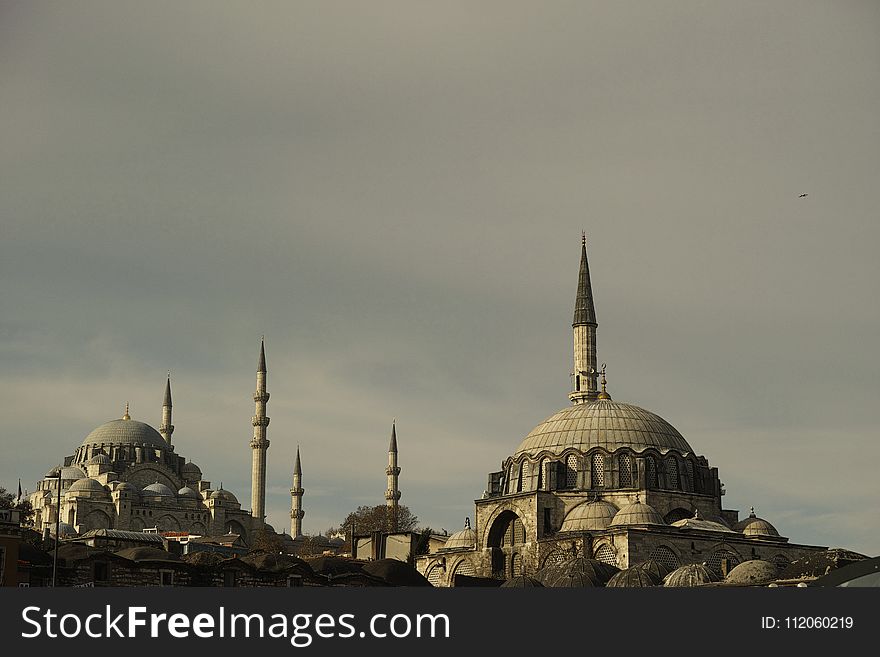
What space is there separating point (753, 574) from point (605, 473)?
1278 cm

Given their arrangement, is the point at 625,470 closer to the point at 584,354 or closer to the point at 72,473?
the point at 584,354

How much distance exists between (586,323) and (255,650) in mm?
47903

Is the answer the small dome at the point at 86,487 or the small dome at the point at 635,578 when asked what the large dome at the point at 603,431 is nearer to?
the small dome at the point at 635,578

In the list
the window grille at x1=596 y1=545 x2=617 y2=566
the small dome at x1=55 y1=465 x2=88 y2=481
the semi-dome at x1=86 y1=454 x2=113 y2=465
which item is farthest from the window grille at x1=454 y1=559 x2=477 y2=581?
the semi-dome at x1=86 y1=454 x2=113 y2=465

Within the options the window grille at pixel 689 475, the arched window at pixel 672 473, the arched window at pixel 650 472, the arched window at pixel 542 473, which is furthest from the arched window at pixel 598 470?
the window grille at pixel 689 475

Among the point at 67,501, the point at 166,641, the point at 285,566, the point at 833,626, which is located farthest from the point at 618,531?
the point at 67,501

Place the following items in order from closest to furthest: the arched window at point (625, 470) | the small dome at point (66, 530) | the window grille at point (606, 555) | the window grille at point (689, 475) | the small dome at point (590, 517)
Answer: the window grille at point (606, 555) → the small dome at point (590, 517) → the arched window at point (625, 470) → the window grille at point (689, 475) → the small dome at point (66, 530)

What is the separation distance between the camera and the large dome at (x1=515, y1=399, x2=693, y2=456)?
202ft

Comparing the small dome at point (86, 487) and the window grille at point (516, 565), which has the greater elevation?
the small dome at point (86, 487)

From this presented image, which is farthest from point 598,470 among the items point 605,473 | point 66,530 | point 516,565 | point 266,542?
point 66,530

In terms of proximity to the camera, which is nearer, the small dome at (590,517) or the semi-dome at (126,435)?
the small dome at (590,517)

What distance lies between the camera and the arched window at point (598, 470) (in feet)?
201

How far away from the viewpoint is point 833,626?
2264 cm

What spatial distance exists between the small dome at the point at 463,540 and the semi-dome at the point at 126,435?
4481 cm
